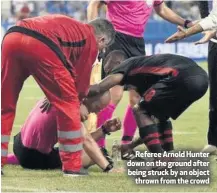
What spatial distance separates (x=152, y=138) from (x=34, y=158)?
1.19 m

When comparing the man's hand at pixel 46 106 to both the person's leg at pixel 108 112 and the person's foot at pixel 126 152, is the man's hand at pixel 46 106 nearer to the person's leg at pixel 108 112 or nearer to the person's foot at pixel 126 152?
the person's leg at pixel 108 112

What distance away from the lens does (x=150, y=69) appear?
9117mm

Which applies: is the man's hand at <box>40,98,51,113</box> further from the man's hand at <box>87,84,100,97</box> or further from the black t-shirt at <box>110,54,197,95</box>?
the black t-shirt at <box>110,54,197,95</box>

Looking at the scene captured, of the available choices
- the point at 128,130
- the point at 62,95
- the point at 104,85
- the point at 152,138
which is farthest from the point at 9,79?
the point at 128,130

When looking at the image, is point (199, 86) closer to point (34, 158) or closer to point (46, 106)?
point (46, 106)

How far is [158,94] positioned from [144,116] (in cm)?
27

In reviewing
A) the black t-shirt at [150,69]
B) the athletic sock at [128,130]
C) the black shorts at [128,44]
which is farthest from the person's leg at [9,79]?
the black shorts at [128,44]

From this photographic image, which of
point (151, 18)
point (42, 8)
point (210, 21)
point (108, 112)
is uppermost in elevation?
point (210, 21)

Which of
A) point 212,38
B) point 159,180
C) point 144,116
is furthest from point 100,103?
point 212,38

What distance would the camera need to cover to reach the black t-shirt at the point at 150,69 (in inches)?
358

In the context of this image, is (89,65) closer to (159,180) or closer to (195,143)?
(159,180)

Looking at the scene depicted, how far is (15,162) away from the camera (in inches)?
379

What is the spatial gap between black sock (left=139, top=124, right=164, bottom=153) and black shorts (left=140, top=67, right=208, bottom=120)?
0.61 ft

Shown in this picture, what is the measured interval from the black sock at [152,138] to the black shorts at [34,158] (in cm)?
92
